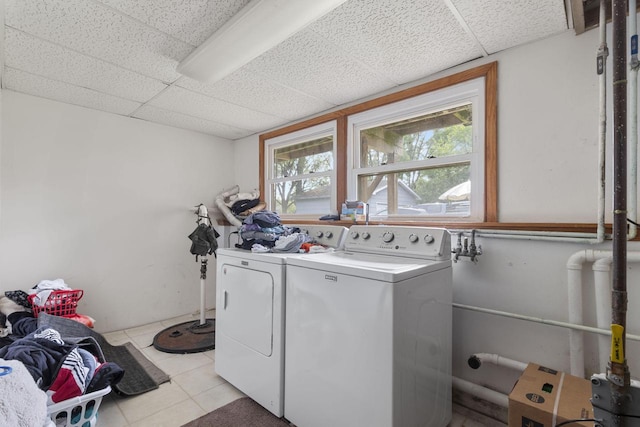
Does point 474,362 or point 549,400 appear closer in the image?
point 549,400

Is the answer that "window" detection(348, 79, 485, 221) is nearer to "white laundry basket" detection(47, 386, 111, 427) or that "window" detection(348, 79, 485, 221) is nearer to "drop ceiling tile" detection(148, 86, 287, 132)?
"drop ceiling tile" detection(148, 86, 287, 132)

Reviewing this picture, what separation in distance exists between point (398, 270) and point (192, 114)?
2641 millimetres

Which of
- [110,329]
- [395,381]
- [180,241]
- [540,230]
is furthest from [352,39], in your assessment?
[110,329]

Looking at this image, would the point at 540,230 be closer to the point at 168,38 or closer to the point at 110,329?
the point at 168,38

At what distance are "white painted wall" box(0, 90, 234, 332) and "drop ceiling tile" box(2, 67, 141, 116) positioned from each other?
0.10 metres

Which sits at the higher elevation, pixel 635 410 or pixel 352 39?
pixel 352 39

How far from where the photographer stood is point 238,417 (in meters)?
1.77

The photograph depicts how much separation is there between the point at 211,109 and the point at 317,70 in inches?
50.5

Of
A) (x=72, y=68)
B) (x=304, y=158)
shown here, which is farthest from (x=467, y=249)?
(x=72, y=68)

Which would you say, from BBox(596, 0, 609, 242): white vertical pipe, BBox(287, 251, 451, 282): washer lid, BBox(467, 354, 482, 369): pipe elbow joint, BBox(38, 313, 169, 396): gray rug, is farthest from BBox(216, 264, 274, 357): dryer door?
BBox(596, 0, 609, 242): white vertical pipe

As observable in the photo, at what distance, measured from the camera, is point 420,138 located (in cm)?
231

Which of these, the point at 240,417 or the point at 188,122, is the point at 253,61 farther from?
the point at 240,417

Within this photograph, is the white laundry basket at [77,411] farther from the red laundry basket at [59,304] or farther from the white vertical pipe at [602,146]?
the white vertical pipe at [602,146]

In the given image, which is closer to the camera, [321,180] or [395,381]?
[395,381]
